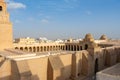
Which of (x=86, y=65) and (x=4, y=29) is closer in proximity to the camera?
(x=4, y=29)

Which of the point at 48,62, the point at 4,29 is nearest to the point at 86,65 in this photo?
the point at 48,62

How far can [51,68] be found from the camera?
35.3ft

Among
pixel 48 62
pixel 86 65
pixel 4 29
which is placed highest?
pixel 4 29

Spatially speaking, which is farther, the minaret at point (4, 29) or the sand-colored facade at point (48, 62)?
the minaret at point (4, 29)

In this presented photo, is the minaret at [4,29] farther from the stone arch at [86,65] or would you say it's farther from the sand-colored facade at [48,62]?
the stone arch at [86,65]

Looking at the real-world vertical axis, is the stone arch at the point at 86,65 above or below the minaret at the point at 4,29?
below

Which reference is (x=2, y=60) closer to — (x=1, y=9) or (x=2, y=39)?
(x=2, y=39)

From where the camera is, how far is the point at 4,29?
1409 centimetres

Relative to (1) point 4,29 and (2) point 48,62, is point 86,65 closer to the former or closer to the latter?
(2) point 48,62

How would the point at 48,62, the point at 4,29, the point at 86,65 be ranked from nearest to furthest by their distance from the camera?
1. the point at 48,62
2. the point at 4,29
3. the point at 86,65

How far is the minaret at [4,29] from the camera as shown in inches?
546

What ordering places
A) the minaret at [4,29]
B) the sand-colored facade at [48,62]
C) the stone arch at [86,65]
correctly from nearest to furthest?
the sand-colored facade at [48,62] < the minaret at [4,29] < the stone arch at [86,65]

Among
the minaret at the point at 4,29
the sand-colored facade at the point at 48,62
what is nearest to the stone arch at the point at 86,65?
the sand-colored facade at the point at 48,62

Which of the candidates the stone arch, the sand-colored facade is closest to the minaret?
the sand-colored facade
